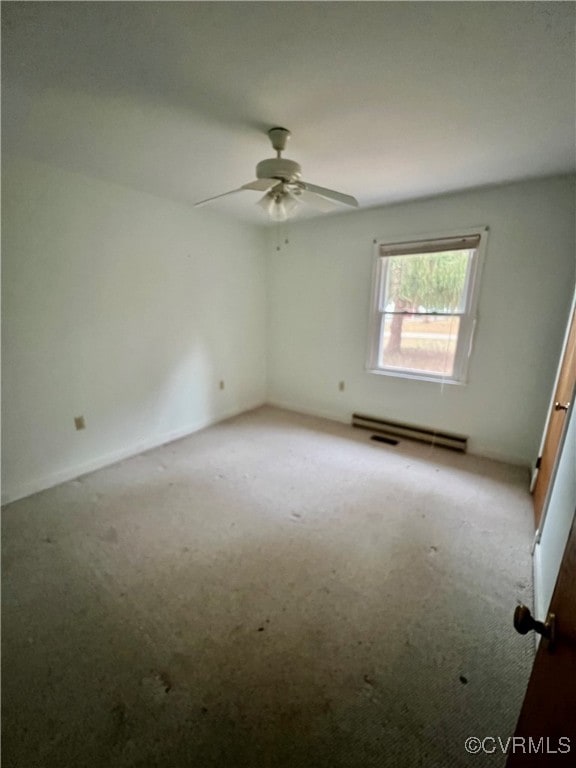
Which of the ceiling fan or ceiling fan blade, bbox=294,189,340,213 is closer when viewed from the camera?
the ceiling fan

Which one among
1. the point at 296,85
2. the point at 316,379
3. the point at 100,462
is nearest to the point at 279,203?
the point at 296,85

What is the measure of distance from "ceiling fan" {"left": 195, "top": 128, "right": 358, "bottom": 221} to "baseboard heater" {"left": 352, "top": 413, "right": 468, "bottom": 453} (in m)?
2.29

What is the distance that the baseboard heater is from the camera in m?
3.09

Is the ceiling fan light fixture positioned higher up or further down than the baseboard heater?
higher up

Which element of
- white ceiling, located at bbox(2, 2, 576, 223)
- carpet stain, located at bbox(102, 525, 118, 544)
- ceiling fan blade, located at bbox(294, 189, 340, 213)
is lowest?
carpet stain, located at bbox(102, 525, 118, 544)

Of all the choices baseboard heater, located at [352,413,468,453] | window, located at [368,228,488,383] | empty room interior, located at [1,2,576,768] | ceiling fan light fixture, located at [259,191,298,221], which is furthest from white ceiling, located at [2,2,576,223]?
baseboard heater, located at [352,413,468,453]

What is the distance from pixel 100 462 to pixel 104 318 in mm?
1227

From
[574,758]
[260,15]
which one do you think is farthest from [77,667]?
[260,15]

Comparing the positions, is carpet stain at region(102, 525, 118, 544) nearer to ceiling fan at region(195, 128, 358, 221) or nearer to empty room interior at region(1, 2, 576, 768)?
empty room interior at region(1, 2, 576, 768)

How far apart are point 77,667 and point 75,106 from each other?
2472mm

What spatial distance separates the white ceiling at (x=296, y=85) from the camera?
1047 millimetres

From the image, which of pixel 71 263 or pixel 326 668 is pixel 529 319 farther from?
pixel 71 263

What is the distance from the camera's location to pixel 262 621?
4.74 feet

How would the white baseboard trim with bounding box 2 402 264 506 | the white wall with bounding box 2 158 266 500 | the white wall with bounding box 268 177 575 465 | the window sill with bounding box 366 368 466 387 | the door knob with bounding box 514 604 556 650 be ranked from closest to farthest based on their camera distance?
the door knob with bounding box 514 604 556 650 < the white wall with bounding box 2 158 266 500 < the white baseboard trim with bounding box 2 402 264 506 < the white wall with bounding box 268 177 575 465 < the window sill with bounding box 366 368 466 387
